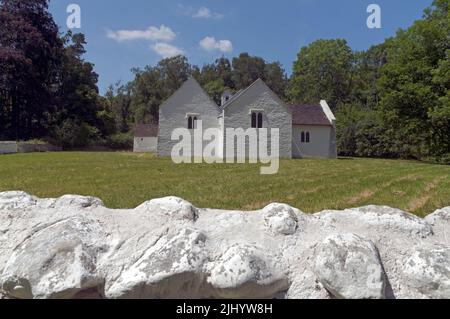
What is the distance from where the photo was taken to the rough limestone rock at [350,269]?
5.18 feet

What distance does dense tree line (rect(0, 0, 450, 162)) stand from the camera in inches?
1033

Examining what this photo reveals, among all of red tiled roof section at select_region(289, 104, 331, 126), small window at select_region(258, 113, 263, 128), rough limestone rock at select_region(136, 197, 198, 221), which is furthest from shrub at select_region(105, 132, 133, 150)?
rough limestone rock at select_region(136, 197, 198, 221)

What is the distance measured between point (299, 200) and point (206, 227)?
5.69m

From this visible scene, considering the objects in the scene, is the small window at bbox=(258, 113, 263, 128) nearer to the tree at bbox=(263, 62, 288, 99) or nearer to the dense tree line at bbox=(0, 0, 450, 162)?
the dense tree line at bbox=(0, 0, 450, 162)

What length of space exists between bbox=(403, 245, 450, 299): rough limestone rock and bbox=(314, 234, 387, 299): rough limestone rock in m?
0.16

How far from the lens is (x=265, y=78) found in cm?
6562

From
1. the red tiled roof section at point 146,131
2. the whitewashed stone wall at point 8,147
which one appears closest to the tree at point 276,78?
the red tiled roof section at point 146,131

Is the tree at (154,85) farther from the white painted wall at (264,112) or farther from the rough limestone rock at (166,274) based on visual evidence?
the rough limestone rock at (166,274)

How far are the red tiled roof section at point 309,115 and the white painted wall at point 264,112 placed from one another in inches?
168

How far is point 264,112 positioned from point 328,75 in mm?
29366

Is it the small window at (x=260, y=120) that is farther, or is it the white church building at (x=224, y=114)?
the small window at (x=260, y=120)

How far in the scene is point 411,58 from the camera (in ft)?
87.4

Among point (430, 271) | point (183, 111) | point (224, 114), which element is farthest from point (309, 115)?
point (430, 271)
